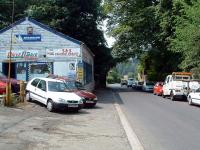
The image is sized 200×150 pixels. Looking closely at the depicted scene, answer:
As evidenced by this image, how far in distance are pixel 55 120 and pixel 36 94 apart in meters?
5.92

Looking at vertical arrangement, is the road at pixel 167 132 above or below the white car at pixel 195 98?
below

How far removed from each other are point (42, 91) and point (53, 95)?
133 cm

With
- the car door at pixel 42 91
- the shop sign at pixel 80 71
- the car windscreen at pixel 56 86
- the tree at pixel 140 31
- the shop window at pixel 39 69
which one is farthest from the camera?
the tree at pixel 140 31

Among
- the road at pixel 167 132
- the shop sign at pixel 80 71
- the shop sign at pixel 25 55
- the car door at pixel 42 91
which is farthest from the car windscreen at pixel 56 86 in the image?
the shop sign at pixel 25 55

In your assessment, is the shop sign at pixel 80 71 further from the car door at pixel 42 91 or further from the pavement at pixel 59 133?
the pavement at pixel 59 133

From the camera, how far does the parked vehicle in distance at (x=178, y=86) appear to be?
3272cm

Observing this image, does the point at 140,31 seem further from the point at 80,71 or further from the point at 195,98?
the point at 195,98

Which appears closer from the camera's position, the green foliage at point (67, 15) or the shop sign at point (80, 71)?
the shop sign at point (80, 71)

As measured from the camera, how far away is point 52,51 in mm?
36062

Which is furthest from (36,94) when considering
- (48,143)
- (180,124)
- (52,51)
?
(52,51)

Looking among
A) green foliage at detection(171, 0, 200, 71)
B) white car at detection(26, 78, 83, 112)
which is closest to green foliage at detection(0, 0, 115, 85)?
green foliage at detection(171, 0, 200, 71)

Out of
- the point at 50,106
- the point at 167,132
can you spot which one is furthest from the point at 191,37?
the point at 167,132

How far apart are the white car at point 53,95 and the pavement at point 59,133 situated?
2190mm

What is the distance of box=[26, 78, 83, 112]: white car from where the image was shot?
20.4 m
